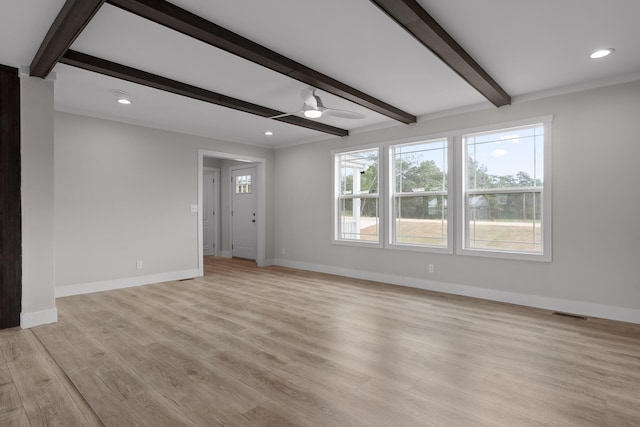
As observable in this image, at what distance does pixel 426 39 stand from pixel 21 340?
4.28 m

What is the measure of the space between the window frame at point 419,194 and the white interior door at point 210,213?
4862 millimetres

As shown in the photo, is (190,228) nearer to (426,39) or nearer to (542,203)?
(426,39)

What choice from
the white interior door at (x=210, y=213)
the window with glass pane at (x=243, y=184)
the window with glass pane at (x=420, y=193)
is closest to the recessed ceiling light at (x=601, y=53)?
the window with glass pane at (x=420, y=193)

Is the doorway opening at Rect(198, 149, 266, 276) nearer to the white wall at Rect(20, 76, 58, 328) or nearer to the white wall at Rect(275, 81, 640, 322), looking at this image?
the white wall at Rect(20, 76, 58, 328)

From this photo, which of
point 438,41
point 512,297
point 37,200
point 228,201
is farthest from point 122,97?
point 512,297

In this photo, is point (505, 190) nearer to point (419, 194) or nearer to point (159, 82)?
point (419, 194)

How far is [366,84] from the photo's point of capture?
12.4ft

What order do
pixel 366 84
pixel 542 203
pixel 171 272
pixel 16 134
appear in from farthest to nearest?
pixel 171 272 < pixel 542 203 < pixel 366 84 < pixel 16 134

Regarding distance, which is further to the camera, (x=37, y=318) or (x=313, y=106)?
(x=313, y=106)

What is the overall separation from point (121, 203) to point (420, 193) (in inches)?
176

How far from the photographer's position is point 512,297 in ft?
13.9

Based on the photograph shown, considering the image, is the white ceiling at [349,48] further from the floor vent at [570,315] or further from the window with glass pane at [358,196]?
the floor vent at [570,315]

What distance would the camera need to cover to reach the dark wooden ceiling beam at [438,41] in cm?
222

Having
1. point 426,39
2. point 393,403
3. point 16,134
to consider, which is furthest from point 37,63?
point 393,403
